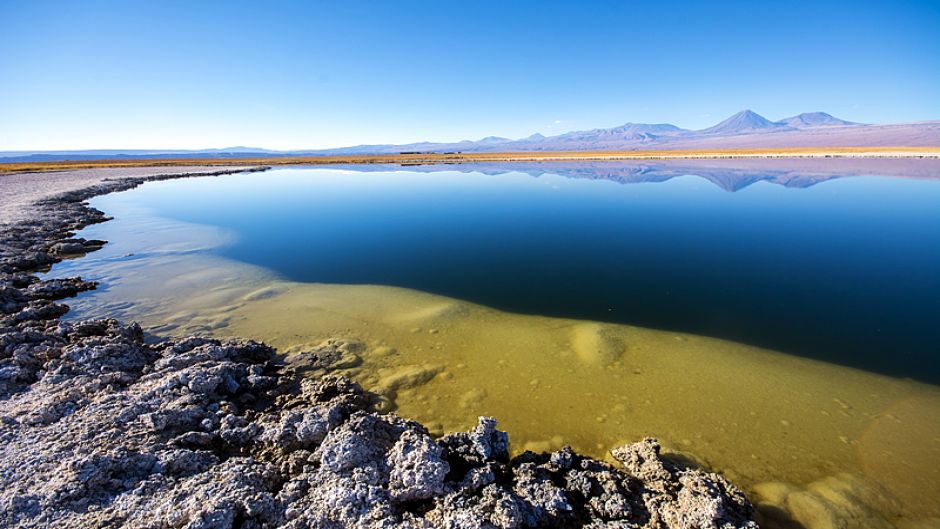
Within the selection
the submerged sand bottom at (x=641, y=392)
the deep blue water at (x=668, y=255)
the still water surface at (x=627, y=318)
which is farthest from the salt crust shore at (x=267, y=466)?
the deep blue water at (x=668, y=255)

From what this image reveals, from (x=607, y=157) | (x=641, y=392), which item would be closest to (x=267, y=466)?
(x=641, y=392)

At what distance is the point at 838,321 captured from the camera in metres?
7.85

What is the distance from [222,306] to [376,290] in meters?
3.43

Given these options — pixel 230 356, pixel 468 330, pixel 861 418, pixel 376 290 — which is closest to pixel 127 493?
pixel 230 356

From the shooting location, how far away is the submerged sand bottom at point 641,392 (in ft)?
13.7

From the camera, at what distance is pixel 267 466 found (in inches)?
150

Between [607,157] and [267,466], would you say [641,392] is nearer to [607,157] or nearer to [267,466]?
[267,466]

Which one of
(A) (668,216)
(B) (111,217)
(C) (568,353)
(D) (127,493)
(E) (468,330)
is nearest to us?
(D) (127,493)

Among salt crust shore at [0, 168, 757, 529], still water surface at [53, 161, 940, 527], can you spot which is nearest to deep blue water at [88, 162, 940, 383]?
still water surface at [53, 161, 940, 527]

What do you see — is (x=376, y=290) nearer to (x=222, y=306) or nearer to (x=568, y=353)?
(x=222, y=306)

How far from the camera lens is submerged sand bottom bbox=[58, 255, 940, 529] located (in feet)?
13.7

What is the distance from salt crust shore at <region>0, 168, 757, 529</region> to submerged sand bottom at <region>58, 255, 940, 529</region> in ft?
2.39

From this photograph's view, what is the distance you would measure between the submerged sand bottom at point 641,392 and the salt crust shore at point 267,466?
2.39ft

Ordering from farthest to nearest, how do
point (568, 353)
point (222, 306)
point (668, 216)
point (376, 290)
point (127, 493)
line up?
point (668, 216)
point (376, 290)
point (222, 306)
point (568, 353)
point (127, 493)
